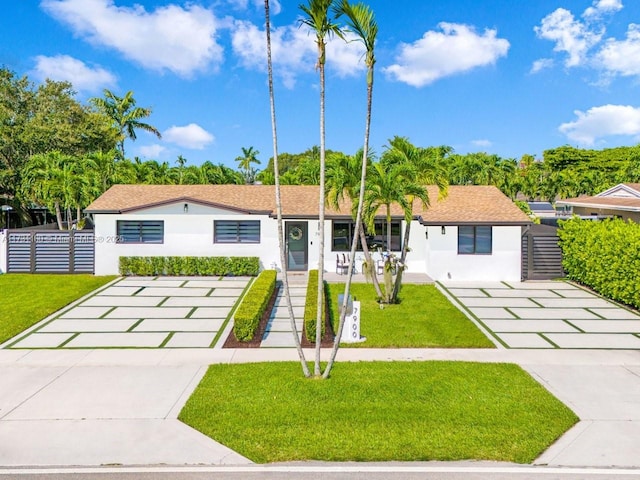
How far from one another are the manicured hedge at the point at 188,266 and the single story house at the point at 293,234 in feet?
1.42

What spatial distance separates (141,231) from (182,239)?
1.80 metres

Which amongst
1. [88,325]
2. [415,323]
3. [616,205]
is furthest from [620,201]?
[88,325]

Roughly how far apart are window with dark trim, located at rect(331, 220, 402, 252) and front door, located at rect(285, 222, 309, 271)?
1.28 metres

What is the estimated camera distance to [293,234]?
21.8m

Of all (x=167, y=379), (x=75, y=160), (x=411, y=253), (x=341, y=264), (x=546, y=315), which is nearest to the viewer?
(x=167, y=379)

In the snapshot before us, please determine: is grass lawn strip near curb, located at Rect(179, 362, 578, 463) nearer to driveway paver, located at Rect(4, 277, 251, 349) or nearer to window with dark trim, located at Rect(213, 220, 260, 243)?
driveway paver, located at Rect(4, 277, 251, 349)

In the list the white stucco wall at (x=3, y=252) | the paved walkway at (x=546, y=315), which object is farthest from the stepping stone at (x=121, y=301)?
the paved walkway at (x=546, y=315)

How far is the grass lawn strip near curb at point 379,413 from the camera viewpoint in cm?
684

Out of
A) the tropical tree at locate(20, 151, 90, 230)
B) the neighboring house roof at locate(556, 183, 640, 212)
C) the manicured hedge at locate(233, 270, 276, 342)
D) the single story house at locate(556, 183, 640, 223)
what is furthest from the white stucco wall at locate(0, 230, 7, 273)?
the neighboring house roof at locate(556, 183, 640, 212)

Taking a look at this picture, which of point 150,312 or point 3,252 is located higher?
point 3,252

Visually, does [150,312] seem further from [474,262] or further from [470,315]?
[474,262]

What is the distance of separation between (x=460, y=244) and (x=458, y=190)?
4.47m

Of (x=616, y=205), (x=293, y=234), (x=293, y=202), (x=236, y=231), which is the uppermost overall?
(x=293, y=202)

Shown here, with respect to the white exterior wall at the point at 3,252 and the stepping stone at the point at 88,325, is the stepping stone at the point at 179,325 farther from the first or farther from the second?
the white exterior wall at the point at 3,252
